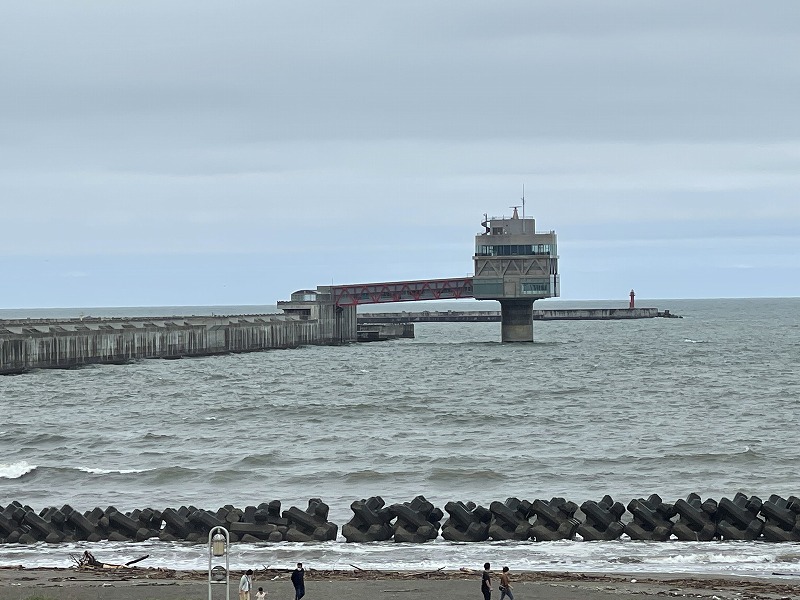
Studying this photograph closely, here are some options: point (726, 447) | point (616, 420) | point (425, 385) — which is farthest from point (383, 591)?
point (425, 385)

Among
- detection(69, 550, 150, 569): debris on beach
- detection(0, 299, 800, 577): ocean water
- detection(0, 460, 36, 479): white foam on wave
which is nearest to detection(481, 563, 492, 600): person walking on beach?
detection(0, 299, 800, 577): ocean water

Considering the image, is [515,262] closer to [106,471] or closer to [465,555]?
[106,471]

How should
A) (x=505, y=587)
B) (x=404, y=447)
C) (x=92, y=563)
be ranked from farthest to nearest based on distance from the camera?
1. (x=404, y=447)
2. (x=92, y=563)
3. (x=505, y=587)

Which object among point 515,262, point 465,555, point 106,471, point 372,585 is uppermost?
point 515,262

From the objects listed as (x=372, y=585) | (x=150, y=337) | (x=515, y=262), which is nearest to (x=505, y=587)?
(x=372, y=585)

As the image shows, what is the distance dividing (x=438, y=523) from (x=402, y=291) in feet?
375

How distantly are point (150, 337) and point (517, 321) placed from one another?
144ft

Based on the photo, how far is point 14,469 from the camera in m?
46.1

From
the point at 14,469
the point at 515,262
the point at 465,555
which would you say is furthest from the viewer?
the point at 515,262

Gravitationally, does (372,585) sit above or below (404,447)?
below

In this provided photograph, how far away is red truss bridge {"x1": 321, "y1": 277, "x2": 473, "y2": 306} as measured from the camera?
5502 inches

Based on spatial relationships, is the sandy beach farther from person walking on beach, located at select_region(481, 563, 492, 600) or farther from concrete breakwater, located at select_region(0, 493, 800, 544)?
concrete breakwater, located at select_region(0, 493, 800, 544)

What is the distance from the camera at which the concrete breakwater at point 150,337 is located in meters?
102

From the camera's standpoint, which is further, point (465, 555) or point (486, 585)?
point (465, 555)
